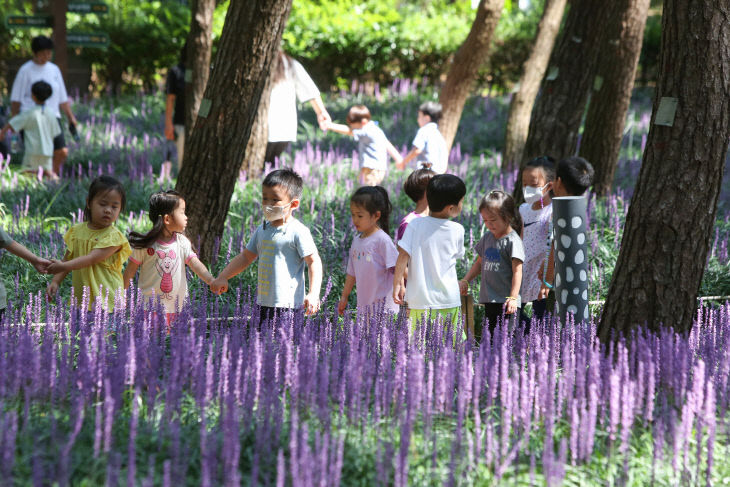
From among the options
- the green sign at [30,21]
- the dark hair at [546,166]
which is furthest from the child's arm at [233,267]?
the green sign at [30,21]

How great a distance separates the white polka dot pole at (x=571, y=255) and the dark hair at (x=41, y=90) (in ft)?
23.2

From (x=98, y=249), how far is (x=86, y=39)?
9.44 meters

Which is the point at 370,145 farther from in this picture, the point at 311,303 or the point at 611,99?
the point at 311,303

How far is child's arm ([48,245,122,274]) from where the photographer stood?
5.31 metres

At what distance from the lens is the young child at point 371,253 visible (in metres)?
5.64

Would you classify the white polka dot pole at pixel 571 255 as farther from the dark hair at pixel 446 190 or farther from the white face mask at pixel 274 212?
the white face mask at pixel 274 212

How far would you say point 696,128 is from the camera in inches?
192

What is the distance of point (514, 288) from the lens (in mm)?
5754

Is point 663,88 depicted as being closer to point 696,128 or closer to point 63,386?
point 696,128

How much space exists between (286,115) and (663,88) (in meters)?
5.23

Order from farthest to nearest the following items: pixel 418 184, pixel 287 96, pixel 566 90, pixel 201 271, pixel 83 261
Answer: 1. pixel 287 96
2. pixel 566 90
3. pixel 418 184
4. pixel 201 271
5. pixel 83 261

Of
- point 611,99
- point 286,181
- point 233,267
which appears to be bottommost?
point 233,267

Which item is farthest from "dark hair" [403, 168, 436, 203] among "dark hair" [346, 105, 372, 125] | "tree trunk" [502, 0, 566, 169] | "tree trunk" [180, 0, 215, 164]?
"tree trunk" [502, 0, 566, 169]

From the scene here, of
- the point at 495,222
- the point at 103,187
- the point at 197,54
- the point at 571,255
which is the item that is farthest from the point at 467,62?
the point at 103,187
